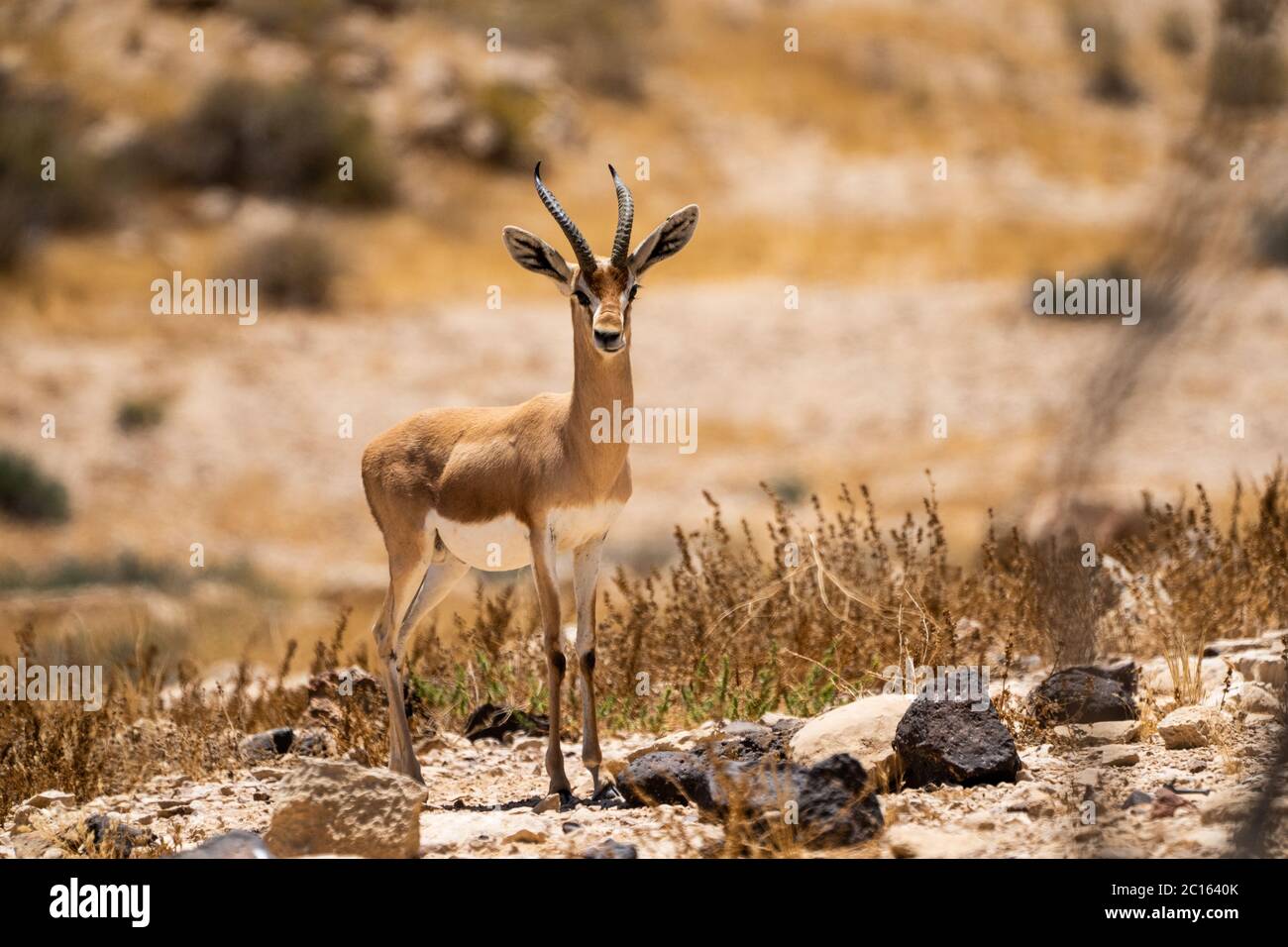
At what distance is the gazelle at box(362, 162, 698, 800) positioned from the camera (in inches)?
320

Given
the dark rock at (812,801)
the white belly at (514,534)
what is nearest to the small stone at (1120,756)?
the dark rock at (812,801)

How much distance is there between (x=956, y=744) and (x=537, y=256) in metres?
3.21

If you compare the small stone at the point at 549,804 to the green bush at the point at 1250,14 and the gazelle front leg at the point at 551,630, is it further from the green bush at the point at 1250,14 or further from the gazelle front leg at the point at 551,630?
the green bush at the point at 1250,14

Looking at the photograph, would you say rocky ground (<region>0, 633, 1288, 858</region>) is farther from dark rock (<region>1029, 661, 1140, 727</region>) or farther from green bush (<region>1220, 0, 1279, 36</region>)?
green bush (<region>1220, 0, 1279, 36</region>)

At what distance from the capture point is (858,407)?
3281 centimetres

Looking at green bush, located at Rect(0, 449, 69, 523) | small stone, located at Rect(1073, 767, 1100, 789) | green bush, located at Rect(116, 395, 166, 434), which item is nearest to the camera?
small stone, located at Rect(1073, 767, 1100, 789)

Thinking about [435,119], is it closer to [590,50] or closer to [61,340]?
[590,50]

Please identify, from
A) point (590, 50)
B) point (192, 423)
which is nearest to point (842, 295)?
point (192, 423)

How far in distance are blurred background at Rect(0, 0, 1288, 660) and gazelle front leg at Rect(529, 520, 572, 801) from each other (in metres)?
6.64

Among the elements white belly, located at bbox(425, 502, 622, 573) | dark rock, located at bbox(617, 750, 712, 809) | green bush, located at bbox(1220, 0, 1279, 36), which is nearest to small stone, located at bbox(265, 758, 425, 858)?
dark rock, located at bbox(617, 750, 712, 809)

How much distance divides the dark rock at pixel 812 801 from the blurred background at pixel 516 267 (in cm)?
755

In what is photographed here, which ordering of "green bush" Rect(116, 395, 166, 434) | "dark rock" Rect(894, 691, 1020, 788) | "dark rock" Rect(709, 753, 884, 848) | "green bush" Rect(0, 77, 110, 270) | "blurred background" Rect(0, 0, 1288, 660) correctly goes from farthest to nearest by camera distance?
"green bush" Rect(0, 77, 110, 270), "green bush" Rect(116, 395, 166, 434), "blurred background" Rect(0, 0, 1288, 660), "dark rock" Rect(894, 691, 1020, 788), "dark rock" Rect(709, 753, 884, 848)

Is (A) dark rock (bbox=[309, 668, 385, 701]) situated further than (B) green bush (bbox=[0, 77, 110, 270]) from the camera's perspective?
No

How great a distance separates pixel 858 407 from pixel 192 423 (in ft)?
42.7
